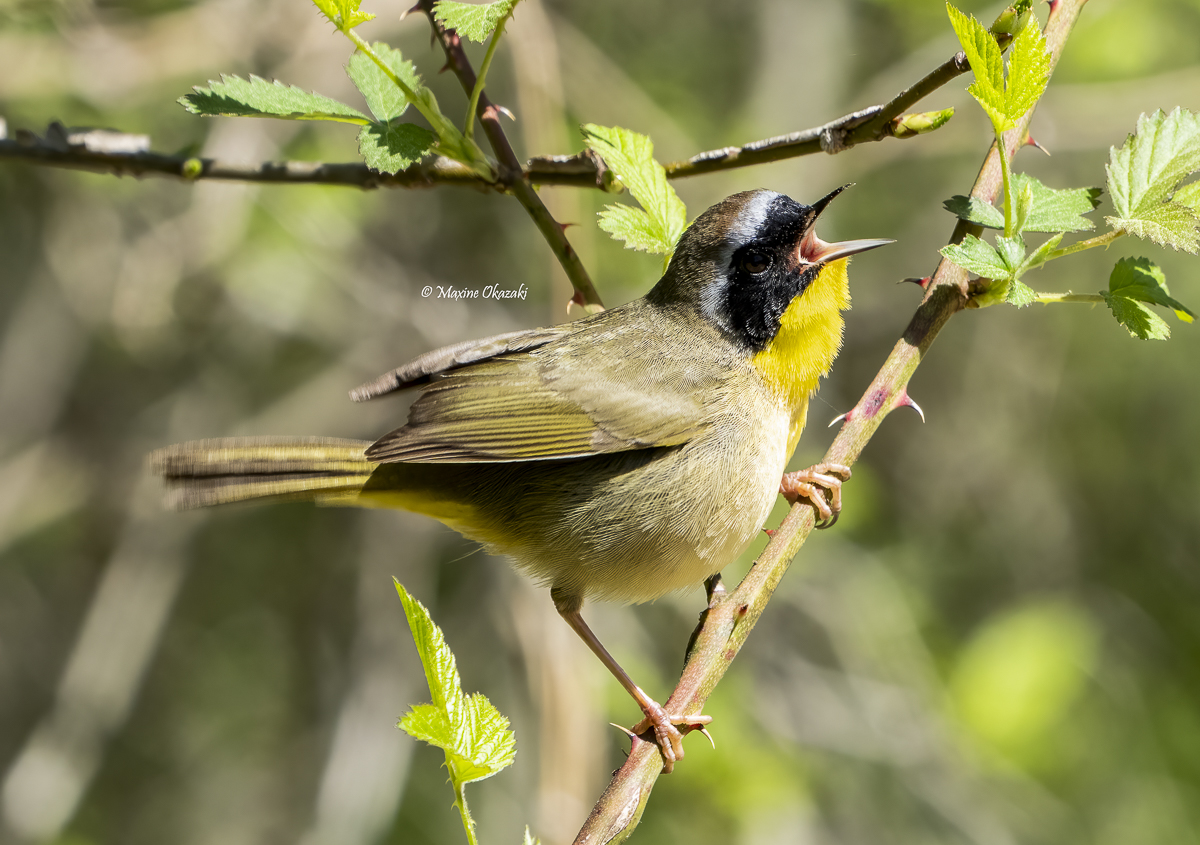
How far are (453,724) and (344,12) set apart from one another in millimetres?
1411

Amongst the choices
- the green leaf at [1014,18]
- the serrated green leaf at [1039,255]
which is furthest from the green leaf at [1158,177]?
the green leaf at [1014,18]

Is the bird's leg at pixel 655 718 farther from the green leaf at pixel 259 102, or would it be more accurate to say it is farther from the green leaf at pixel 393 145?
the green leaf at pixel 259 102

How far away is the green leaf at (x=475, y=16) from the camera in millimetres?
2041

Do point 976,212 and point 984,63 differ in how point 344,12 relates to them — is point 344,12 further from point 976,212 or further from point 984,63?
point 976,212

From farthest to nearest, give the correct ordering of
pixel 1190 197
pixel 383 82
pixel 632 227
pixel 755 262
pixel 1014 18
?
pixel 755 262 < pixel 632 227 < pixel 383 82 < pixel 1190 197 < pixel 1014 18

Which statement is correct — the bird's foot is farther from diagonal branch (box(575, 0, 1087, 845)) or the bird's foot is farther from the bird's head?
the bird's head

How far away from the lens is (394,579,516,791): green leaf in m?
1.71

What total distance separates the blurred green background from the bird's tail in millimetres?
1543

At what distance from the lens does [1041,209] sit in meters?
2.23

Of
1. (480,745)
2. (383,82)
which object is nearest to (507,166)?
(383,82)

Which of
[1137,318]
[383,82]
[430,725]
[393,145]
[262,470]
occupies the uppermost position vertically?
[1137,318]

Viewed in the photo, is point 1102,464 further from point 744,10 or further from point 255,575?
point 255,575

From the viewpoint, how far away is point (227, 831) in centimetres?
761

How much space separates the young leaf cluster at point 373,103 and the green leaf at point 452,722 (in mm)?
1035
